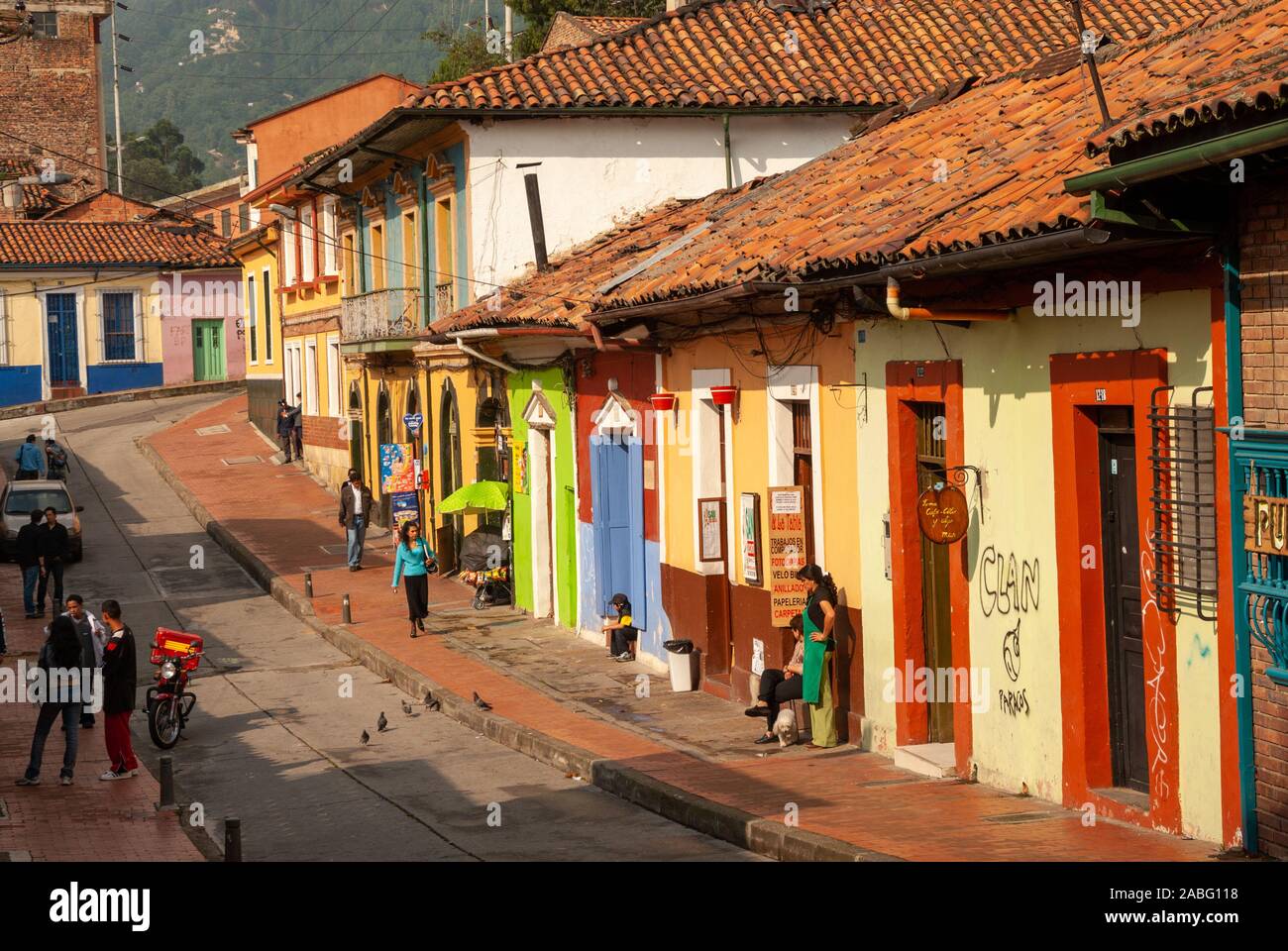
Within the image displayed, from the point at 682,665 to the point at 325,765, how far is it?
13.0 feet

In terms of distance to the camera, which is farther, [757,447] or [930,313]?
[757,447]

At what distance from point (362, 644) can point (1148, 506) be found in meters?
13.1

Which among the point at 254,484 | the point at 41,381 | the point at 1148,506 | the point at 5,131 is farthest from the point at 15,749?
the point at 5,131

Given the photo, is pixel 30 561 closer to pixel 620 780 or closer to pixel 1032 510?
pixel 620 780

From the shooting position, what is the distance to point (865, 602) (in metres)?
13.9

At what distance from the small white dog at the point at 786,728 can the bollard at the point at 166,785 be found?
499cm

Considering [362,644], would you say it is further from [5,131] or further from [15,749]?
[5,131]

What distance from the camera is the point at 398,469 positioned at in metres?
27.7

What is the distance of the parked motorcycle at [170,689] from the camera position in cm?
1661

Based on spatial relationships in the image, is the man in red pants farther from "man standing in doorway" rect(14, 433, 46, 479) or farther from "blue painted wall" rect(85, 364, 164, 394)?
"blue painted wall" rect(85, 364, 164, 394)

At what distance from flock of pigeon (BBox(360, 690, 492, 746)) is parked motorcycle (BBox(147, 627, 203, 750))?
1.94 m

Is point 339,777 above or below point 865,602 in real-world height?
below

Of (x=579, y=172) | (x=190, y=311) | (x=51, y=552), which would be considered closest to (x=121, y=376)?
(x=190, y=311)

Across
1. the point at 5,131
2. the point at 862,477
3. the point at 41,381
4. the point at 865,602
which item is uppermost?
the point at 5,131
